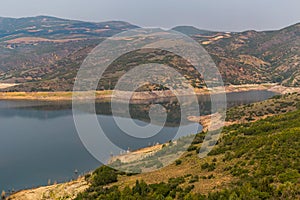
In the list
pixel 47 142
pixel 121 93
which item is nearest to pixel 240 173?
pixel 47 142

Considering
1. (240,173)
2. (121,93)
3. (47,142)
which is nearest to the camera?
(240,173)

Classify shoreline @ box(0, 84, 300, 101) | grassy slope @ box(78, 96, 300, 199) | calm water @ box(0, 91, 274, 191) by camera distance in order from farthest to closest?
shoreline @ box(0, 84, 300, 101), calm water @ box(0, 91, 274, 191), grassy slope @ box(78, 96, 300, 199)

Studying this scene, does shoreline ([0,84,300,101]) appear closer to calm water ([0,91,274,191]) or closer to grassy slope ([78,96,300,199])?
calm water ([0,91,274,191])

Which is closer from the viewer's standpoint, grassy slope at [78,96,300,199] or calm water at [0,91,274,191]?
grassy slope at [78,96,300,199]

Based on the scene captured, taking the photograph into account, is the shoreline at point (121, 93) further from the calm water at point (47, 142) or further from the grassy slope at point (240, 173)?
the grassy slope at point (240, 173)

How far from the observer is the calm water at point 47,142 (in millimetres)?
43312

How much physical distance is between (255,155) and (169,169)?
→ 7502 mm

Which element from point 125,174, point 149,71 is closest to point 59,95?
point 149,71

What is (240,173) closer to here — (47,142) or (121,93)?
(47,142)

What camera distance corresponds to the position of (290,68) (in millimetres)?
166750

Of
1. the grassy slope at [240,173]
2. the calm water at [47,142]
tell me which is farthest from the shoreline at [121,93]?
the grassy slope at [240,173]

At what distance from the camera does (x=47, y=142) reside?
61.0m

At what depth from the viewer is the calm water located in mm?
43312

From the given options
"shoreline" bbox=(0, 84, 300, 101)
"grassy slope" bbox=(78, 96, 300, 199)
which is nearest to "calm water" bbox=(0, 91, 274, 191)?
"shoreline" bbox=(0, 84, 300, 101)
